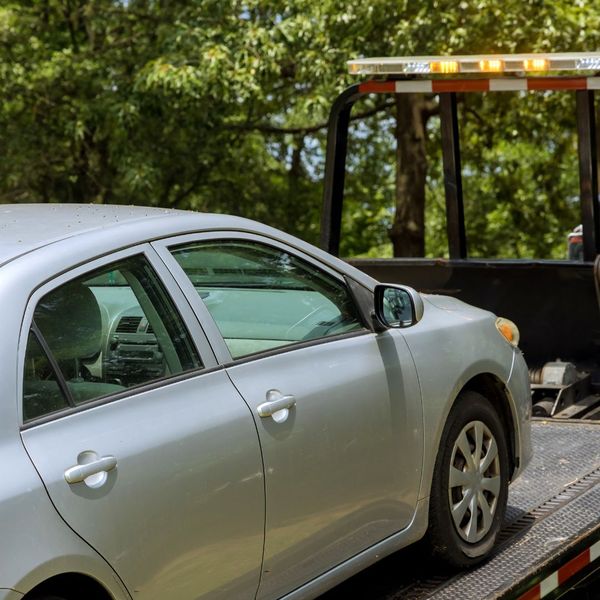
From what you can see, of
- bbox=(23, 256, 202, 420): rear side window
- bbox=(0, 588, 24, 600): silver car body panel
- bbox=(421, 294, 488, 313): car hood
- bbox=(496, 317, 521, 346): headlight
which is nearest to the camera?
bbox=(0, 588, 24, 600): silver car body panel

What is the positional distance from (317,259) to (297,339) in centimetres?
37

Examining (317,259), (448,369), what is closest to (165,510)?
(317,259)

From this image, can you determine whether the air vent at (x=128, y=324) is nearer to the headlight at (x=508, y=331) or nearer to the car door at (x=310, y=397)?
the car door at (x=310, y=397)

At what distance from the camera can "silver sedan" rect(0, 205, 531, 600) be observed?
9.64 ft

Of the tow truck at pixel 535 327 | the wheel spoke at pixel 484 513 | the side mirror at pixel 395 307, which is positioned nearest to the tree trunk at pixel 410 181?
the tow truck at pixel 535 327

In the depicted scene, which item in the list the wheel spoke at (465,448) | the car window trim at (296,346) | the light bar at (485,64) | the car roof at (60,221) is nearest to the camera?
the car roof at (60,221)

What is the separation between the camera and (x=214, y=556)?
130 inches

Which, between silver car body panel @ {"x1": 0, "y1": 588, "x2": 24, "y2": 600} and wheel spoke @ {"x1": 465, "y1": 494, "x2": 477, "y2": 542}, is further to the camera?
wheel spoke @ {"x1": 465, "y1": 494, "x2": 477, "y2": 542}

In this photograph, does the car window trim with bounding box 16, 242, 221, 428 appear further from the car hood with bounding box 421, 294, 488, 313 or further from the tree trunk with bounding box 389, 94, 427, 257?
the tree trunk with bounding box 389, 94, 427, 257

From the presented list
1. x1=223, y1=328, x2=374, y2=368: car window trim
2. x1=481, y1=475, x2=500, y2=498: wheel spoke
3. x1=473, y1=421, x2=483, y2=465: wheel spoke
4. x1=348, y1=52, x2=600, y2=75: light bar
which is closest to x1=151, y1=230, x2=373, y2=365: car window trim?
x1=223, y1=328, x2=374, y2=368: car window trim

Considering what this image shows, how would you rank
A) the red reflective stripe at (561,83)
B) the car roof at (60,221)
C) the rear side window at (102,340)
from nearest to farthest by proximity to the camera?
1. the rear side window at (102,340)
2. the car roof at (60,221)
3. the red reflective stripe at (561,83)

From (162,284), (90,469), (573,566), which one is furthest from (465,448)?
(90,469)

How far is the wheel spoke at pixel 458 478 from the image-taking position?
4.48 meters

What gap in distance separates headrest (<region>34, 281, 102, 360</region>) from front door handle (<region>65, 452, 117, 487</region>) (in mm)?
298
